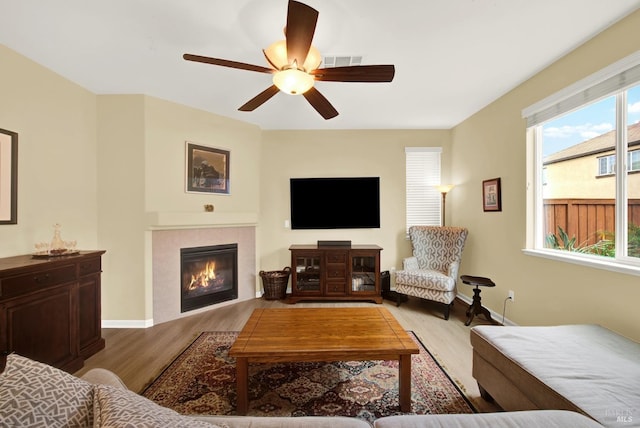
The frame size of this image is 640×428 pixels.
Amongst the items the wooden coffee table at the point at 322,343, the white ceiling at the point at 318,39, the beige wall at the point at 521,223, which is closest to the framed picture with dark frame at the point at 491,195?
the beige wall at the point at 521,223

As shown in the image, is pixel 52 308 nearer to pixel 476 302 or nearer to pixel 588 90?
pixel 476 302

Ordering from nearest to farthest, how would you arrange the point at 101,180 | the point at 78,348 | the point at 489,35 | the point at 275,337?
1. the point at 275,337
2. the point at 489,35
3. the point at 78,348
4. the point at 101,180

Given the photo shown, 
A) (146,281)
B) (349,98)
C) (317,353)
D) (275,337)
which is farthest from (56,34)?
(317,353)

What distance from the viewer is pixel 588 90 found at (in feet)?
6.94

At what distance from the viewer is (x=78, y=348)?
226 centimetres

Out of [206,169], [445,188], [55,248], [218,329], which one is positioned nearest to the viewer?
[55,248]

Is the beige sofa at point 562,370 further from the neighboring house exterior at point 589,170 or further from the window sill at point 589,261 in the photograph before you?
the neighboring house exterior at point 589,170

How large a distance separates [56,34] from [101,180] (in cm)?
147

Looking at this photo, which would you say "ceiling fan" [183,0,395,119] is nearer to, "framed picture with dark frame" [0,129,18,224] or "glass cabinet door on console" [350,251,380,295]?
"framed picture with dark frame" [0,129,18,224]

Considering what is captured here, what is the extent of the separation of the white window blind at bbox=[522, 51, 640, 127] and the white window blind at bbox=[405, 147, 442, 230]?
65.0 inches

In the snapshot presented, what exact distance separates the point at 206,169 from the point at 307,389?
284 centimetres

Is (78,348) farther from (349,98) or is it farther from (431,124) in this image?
(431,124)

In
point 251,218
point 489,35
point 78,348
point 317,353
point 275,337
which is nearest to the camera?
point 317,353

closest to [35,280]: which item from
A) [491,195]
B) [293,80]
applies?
[293,80]
